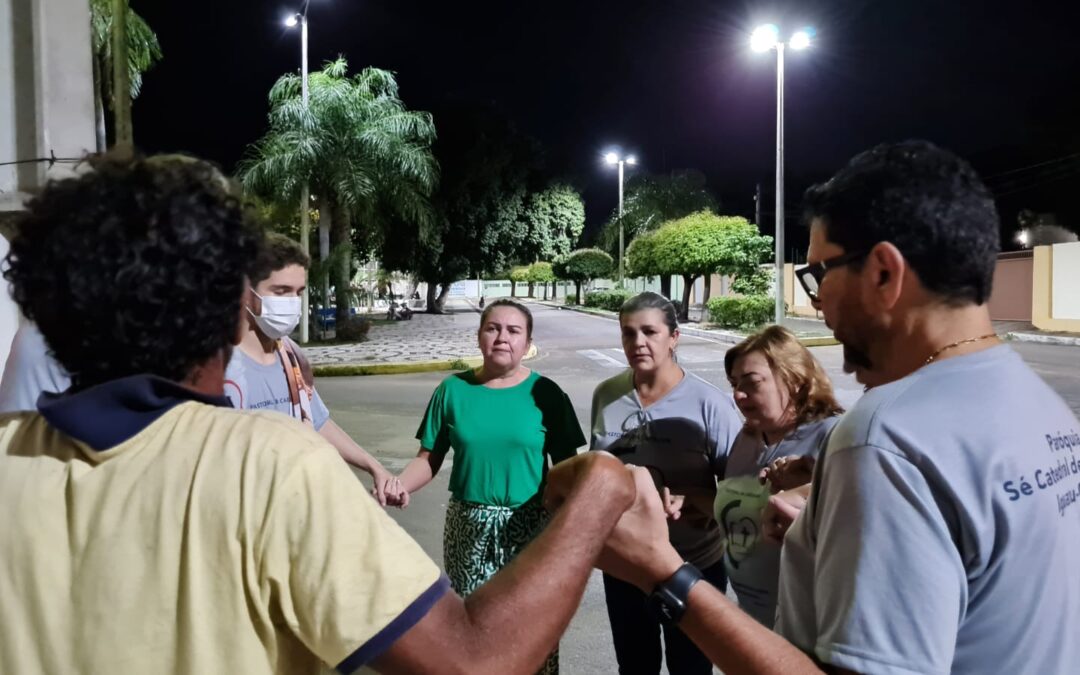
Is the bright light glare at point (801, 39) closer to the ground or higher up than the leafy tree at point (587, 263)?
higher up

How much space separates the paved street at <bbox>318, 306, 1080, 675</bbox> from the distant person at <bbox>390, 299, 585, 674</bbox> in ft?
2.66

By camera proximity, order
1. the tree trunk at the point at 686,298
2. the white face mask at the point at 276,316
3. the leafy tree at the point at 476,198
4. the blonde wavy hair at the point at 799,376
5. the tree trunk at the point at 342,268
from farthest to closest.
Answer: the leafy tree at the point at 476,198 → the tree trunk at the point at 686,298 → the tree trunk at the point at 342,268 → the white face mask at the point at 276,316 → the blonde wavy hair at the point at 799,376

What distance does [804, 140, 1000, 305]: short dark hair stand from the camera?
128 cm

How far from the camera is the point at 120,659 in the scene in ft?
3.36

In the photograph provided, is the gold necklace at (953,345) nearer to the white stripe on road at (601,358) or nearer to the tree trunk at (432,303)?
the white stripe on road at (601,358)

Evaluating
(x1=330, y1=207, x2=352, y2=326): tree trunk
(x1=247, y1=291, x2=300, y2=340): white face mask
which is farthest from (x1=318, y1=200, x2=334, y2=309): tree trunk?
(x1=247, y1=291, x2=300, y2=340): white face mask

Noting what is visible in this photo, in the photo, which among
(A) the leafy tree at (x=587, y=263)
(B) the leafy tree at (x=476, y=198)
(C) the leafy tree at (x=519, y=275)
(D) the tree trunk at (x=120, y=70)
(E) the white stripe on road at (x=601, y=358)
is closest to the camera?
(D) the tree trunk at (x=120, y=70)

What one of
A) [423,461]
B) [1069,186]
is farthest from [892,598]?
[1069,186]

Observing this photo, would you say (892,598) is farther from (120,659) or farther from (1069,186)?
(1069,186)

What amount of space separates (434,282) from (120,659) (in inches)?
1502

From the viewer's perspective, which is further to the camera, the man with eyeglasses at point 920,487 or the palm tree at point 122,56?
the palm tree at point 122,56

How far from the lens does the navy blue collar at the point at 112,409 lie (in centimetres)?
104

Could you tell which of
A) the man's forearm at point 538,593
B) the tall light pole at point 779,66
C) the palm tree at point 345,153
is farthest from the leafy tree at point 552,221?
the man's forearm at point 538,593

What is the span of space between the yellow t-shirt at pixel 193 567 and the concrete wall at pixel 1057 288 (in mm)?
25513
